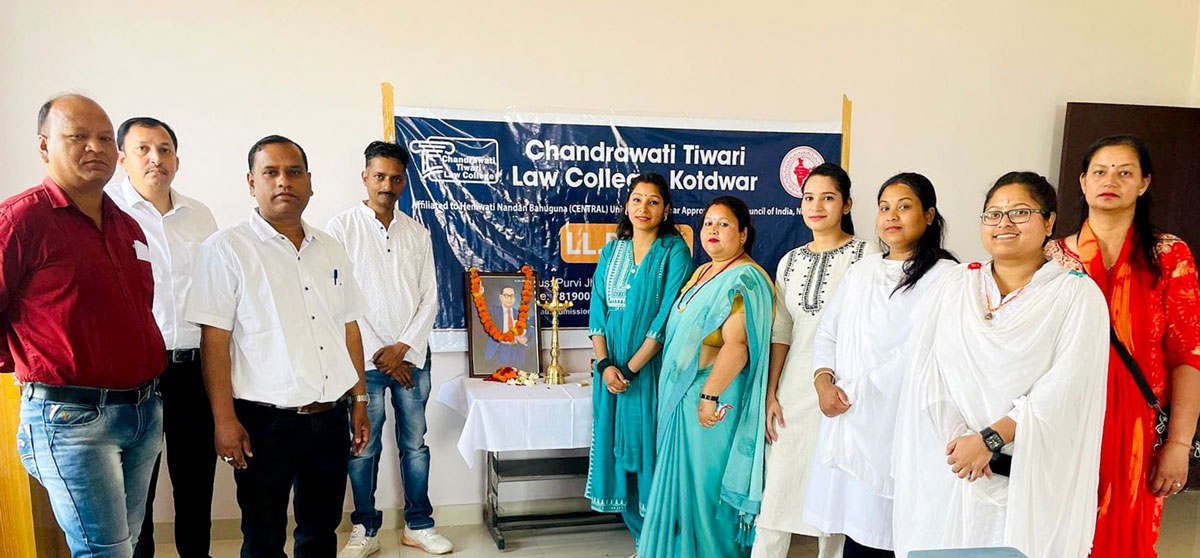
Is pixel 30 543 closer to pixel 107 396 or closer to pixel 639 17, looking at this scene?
pixel 107 396

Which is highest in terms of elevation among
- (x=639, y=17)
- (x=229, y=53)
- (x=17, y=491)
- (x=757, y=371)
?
(x=639, y=17)

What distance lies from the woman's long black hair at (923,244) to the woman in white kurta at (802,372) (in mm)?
279

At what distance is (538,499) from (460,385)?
0.73 meters

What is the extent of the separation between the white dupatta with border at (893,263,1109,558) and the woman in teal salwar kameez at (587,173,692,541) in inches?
47.3

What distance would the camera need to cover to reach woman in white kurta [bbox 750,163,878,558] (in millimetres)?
2436

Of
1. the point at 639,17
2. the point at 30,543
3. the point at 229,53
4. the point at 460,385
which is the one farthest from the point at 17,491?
the point at 639,17


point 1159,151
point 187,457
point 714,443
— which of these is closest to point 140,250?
point 187,457

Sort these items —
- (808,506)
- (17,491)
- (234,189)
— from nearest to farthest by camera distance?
(17,491)
(808,506)
(234,189)

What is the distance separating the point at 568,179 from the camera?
345cm

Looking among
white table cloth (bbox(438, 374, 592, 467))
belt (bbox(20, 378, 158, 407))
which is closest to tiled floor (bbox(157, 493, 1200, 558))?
white table cloth (bbox(438, 374, 592, 467))

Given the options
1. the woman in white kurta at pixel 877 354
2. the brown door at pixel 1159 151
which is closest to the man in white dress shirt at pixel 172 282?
the woman in white kurta at pixel 877 354

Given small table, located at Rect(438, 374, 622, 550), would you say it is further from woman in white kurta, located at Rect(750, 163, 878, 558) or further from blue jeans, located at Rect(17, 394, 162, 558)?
blue jeans, located at Rect(17, 394, 162, 558)

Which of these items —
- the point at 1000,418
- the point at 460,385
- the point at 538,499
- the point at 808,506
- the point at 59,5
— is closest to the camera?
the point at 1000,418

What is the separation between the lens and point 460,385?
3.32 m
